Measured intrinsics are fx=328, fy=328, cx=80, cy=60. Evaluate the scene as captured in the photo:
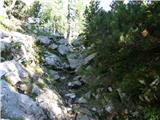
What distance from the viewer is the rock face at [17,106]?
1262 cm

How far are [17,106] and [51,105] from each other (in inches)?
87.1

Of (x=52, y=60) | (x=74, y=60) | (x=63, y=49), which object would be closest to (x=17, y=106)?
(x=52, y=60)

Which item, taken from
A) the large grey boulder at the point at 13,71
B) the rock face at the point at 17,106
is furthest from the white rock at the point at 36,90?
the rock face at the point at 17,106

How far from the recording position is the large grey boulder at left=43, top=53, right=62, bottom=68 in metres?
22.9

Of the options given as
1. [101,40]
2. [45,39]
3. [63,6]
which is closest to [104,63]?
[101,40]

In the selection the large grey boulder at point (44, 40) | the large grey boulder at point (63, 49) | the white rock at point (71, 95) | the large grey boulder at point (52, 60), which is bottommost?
the white rock at point (71, 95)

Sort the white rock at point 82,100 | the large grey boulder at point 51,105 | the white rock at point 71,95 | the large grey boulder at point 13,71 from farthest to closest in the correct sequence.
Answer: the white rock at point 71,95 → the white rock at point 82,100 → the large grey boulder at point 13,71 → the large grey boulder at point 51,105

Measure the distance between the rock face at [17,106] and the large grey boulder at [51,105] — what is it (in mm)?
505

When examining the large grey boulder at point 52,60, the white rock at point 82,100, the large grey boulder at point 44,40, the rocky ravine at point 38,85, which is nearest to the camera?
the rocky ravine at point 38,85

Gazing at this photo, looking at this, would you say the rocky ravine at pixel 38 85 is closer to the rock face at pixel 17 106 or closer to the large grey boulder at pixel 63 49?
the rock face at pixel 17 106

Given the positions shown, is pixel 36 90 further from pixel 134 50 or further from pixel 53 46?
pixel 53 46

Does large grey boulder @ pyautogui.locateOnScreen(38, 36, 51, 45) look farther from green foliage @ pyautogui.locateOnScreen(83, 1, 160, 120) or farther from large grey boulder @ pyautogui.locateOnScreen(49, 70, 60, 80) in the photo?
green foliage @ pyautogui.locateOnScreen(83, 1, 160, 120)

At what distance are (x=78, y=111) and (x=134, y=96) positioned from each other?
3.32 m

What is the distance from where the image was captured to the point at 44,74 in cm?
1966
